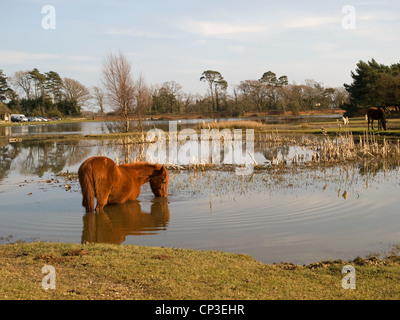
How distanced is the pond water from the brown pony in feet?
1.08

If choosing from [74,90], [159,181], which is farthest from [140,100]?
[74,90]

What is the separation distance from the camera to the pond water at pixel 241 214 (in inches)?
322

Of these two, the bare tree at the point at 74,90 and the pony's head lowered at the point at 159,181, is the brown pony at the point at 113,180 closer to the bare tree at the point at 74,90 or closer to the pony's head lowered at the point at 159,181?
the pony's head lowered at the point at 159,181

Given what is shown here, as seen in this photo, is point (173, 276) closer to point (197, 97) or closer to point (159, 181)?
point (159, 181)

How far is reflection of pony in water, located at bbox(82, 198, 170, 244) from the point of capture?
9.01 m

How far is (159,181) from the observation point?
12.2 meters

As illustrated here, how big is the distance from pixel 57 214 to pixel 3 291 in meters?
6.35

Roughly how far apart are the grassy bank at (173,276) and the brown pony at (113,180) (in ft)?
9.79

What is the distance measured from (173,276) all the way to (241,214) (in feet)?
16.5

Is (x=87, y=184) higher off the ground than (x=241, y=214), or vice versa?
(x=87, y=184)

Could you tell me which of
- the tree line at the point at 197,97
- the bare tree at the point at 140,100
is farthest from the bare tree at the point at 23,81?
the bare tree at the point at 140,100
